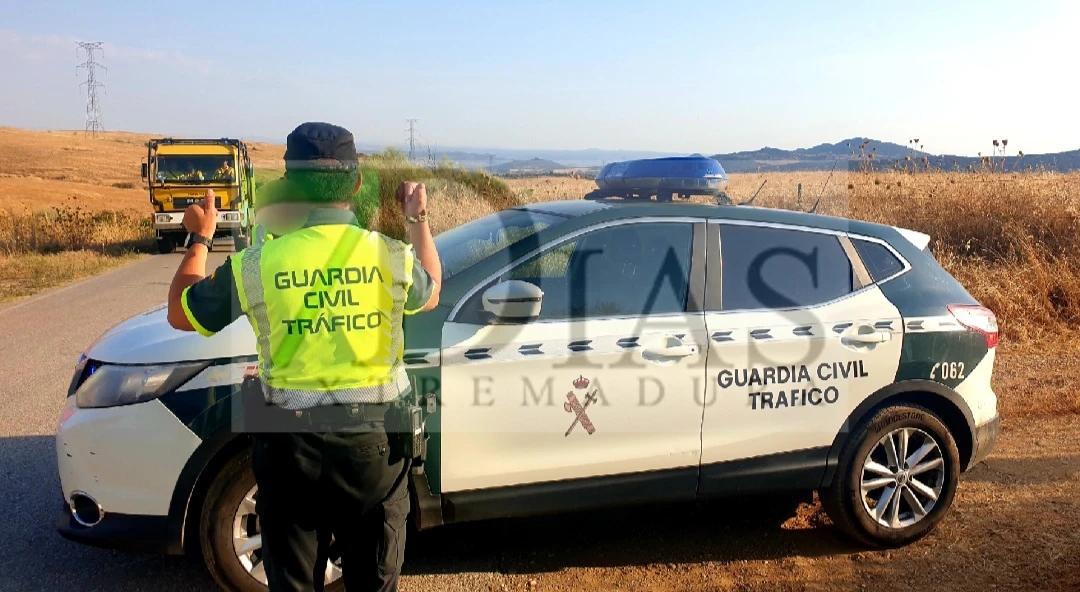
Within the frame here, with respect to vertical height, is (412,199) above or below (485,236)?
above

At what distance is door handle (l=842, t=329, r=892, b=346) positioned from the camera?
392 centimetres

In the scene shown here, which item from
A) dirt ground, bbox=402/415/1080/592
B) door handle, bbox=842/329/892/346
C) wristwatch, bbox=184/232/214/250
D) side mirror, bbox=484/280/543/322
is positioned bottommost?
dirt ground, bbox=402/415/1080/592

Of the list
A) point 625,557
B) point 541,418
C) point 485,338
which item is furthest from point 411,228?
point 625,557

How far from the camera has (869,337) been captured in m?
3.95

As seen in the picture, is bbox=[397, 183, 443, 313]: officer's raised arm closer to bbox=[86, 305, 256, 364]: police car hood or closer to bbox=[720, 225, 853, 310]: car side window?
bbox=[86, 305, 256, 364]: police car hood

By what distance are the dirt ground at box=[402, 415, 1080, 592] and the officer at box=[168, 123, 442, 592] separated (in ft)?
4.38

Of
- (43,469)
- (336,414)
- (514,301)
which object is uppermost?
(514,301)

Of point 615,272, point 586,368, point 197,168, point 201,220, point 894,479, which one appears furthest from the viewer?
point 197,168

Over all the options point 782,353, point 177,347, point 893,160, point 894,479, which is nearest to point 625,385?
point 782,353

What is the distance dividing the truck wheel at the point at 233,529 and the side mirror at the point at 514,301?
113cm

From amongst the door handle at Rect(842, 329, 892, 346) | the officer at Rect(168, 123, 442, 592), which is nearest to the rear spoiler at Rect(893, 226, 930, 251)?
the door handle at Rect(842, 329, 892, 346)

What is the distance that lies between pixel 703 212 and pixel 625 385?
0.97m

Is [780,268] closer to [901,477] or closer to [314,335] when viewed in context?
[901,477]

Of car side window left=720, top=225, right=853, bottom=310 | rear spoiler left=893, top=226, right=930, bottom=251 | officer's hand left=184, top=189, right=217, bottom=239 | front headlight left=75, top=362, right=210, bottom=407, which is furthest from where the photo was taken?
rear spoiler left=893, top=226, right=930, bottom=251
